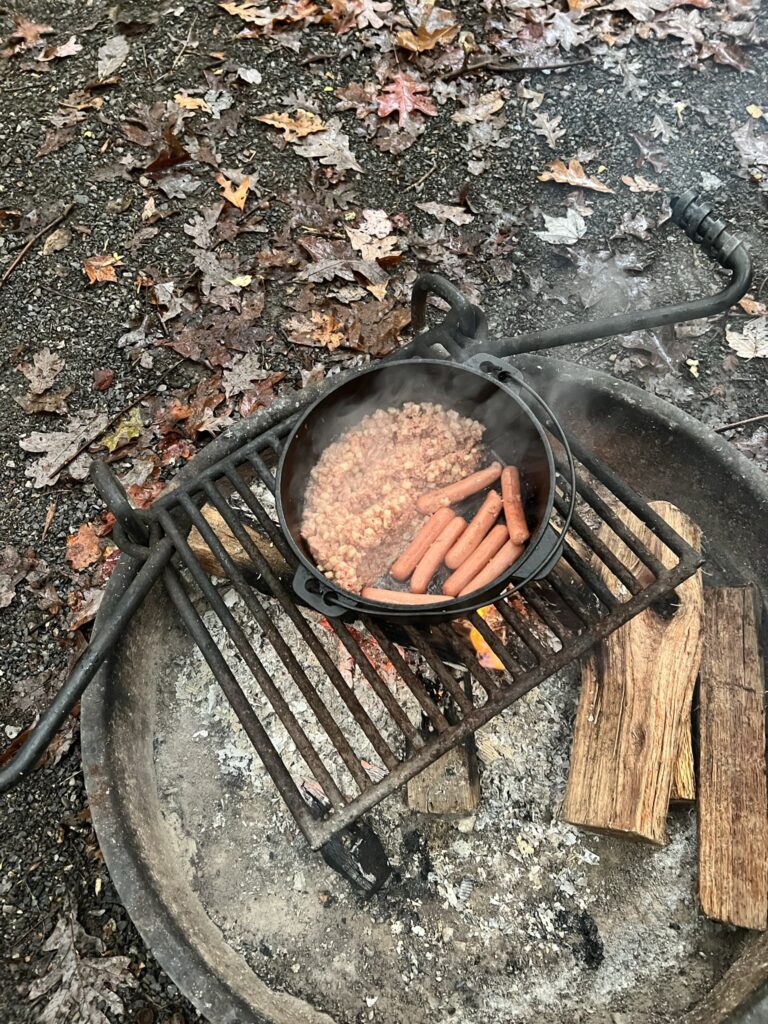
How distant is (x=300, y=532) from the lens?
2.44 meters

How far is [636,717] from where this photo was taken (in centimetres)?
232

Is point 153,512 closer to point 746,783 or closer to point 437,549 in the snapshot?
point 437,549

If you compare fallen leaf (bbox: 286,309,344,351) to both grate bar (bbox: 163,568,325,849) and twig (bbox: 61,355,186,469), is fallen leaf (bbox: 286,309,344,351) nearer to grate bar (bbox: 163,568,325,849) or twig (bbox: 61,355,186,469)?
twig (bbox: 61,355,186,469)

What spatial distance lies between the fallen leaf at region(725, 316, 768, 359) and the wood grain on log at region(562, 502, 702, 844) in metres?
1.75

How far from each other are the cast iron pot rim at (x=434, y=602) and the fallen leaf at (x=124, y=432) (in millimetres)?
1553

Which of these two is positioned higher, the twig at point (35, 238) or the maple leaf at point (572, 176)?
the twig at point (35, 238)

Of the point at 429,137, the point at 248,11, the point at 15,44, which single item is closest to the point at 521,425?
the point at 429,137

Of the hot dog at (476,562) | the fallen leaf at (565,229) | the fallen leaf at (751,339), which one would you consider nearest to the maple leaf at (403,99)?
the fallen leaf at (565,229)

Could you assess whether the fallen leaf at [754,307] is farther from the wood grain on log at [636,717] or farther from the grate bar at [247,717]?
the grate bar at [247,717]

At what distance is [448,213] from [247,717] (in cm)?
332

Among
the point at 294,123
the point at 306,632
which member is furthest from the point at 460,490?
the point at 294,123

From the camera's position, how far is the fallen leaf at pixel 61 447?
3475 mm

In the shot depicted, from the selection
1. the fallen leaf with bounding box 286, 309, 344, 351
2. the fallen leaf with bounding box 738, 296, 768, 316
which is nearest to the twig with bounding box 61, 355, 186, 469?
the fallen leaf with bounding box 286, 309, 344, 351

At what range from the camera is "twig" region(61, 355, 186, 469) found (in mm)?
3520
